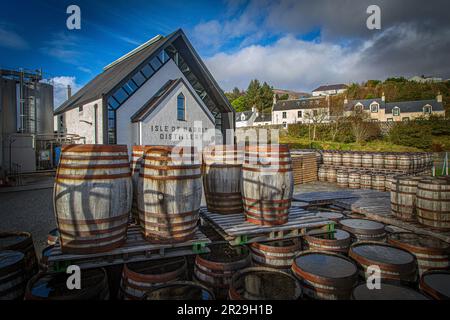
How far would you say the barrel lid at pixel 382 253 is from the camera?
11.2ft

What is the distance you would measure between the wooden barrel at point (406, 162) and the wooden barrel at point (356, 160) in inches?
67.5

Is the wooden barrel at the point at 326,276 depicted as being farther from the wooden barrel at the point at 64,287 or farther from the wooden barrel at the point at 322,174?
the wooden barrel at the point at 322,174

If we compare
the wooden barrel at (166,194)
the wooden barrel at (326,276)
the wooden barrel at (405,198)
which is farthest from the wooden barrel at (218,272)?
the wooden barrel at (405,198)

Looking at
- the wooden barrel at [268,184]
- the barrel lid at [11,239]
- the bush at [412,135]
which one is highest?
the bush at [412,135]

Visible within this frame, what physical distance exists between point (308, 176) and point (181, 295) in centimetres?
1123

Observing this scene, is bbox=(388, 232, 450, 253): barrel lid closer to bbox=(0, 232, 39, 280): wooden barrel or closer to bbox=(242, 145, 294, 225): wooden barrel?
bbox=(242, 145, 294, 225): wooden barrel

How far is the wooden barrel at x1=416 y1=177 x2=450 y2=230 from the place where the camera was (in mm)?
4828

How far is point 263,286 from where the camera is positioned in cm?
291

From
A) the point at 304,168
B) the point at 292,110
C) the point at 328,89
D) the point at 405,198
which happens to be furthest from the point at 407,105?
the point at 405,198

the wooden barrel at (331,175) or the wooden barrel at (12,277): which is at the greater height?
the wooden barrel at (331,175)

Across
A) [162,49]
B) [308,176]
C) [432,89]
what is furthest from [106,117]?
[432,89]

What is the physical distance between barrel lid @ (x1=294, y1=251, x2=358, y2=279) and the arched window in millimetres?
16359

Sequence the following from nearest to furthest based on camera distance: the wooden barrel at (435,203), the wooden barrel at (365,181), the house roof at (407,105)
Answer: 1. the wooden barrel at (435,203)
2. the wooden barrel at (365,181)
3. the house roof at (407,105)

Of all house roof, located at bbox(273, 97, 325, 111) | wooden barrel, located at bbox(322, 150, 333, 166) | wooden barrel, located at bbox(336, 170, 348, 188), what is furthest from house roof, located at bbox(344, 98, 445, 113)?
wooden barrel, located at bbox(336, 170, 348, 188)
